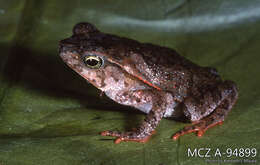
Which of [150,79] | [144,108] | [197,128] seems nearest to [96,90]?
[144,108]

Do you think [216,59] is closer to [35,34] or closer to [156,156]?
[156,156]

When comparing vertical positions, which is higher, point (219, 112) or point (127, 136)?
point (219, 112)

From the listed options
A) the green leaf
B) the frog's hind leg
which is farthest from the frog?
the green leaf

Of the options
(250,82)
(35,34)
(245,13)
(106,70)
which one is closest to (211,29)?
(245,13)

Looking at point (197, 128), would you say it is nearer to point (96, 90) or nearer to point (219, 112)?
point (219, 112)

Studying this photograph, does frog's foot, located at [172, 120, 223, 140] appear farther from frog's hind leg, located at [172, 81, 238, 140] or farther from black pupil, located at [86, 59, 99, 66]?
black pupil, located at [86, 59, 99, 66]

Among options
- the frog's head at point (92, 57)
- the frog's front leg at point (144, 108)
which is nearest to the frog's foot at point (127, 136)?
the frog's front leg at point (144, 108)
